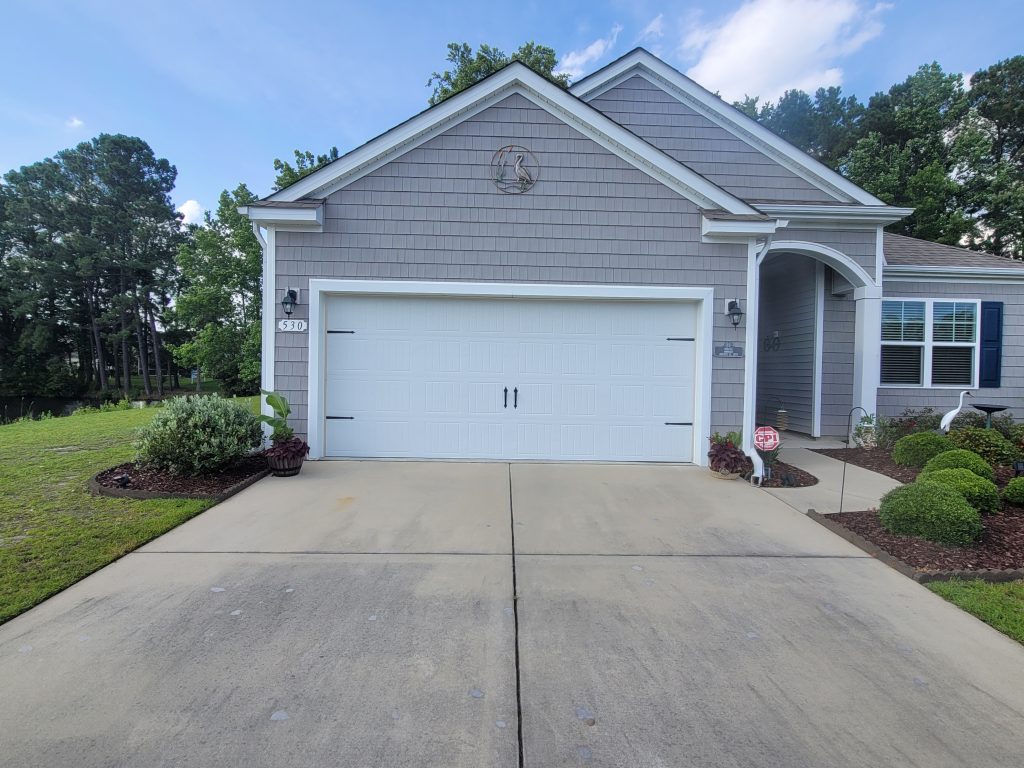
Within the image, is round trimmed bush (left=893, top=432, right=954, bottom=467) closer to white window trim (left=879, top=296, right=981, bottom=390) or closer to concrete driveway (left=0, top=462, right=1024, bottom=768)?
white window trim (left=879, top=296, right=981, bottom=390)

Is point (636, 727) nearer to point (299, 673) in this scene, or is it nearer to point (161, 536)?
point (299, 673)

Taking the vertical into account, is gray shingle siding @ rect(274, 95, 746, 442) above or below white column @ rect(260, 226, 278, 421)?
above

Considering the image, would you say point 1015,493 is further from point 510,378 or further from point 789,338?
point 789,338

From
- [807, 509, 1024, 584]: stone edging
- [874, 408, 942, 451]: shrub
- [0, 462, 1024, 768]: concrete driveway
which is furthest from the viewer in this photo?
[874, 408, 942, 451]: shrub

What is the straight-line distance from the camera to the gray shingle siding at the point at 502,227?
21.0ft

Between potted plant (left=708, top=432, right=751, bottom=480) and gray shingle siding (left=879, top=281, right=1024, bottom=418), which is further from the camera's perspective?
gray shingle siding (left=879, top=281, right=1024, bottom=418)

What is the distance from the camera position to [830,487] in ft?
18.4

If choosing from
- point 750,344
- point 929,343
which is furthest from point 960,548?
point 929,343

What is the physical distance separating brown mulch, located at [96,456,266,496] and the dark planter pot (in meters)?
0.21

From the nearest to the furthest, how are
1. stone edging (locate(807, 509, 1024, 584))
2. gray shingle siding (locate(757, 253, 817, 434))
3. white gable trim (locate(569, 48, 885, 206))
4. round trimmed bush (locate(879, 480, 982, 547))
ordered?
1. stone edging (locate(807, 509, 1024, 584))
2. round trimmed bush (locate(879, 480, 982, 547))
3. white gable trim (locate(569, 48, 885, 206))
4. gray shingle siding (locate(757, 253, 817, 434))

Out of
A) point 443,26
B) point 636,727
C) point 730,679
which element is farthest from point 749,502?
point 443,26

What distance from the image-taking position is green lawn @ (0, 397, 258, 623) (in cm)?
310

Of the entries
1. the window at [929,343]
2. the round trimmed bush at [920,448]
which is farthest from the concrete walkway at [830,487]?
the window at [929,343]

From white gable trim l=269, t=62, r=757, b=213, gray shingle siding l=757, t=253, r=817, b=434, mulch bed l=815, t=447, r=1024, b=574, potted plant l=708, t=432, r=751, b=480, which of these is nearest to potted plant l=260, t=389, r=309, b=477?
white gable trim l=269, t=62, r=757, b=213
